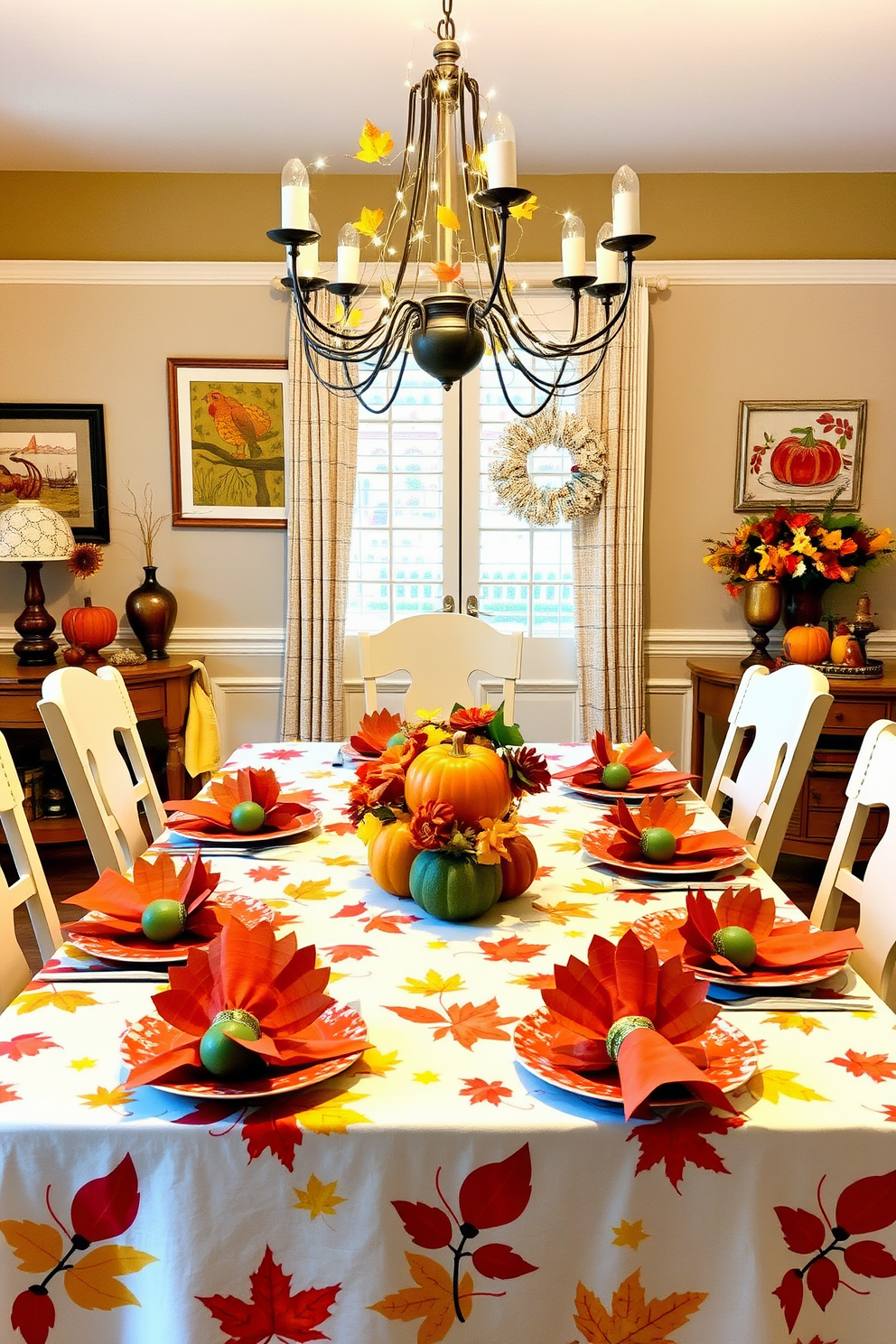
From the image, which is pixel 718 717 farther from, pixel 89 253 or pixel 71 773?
pixel 89 253

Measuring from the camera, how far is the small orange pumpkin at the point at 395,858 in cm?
143

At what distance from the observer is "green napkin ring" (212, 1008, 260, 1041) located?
0.94 m

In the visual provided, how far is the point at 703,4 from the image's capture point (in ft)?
8.74

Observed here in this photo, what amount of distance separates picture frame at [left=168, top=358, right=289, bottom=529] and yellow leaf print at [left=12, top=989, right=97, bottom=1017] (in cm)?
310

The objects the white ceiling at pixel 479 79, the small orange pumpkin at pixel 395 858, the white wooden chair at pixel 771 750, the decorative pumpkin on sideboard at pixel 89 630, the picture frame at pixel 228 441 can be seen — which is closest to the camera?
the small orange pumpkin at pixel 395 858

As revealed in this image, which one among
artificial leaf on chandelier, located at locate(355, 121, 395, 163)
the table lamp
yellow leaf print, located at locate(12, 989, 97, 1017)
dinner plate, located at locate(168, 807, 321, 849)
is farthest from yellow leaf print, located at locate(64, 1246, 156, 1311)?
the table lamp

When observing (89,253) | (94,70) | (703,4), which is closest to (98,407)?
(89,253)

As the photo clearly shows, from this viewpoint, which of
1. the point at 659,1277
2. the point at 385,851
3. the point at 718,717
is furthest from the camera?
the point at 718,717

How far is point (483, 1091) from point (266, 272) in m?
3.67

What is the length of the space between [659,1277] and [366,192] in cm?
395

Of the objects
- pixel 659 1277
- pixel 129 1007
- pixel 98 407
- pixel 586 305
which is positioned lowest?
pixel 659 1277

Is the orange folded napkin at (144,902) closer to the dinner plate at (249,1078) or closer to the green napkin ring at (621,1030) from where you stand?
the dinner plate at (249,1078)

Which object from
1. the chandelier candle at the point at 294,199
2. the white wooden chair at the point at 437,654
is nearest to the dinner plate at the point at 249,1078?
the chandelier candle at the point at 294,199

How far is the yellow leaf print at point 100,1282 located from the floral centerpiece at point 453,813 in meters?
0.59
